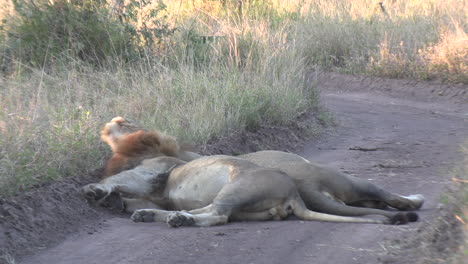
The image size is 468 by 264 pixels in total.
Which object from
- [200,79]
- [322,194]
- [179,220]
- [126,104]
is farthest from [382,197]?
[200,79]

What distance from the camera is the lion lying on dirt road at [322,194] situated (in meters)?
5.83

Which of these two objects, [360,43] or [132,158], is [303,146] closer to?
[132,158]

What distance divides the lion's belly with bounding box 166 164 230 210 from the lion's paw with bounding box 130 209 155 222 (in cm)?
38

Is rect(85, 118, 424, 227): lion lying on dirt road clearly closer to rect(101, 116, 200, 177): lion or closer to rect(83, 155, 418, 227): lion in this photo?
rect(83, 155, 418, 227): lion

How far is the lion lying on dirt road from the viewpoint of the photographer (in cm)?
583

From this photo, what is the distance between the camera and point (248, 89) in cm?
990

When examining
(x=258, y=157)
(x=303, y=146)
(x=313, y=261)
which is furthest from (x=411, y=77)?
(x=313, y=261)

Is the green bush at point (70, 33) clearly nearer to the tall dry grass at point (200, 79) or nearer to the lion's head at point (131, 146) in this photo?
the tall dry grass at point (200, 79)

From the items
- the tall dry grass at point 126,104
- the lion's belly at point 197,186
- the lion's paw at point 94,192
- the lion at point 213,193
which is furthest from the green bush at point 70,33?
the lion's belly at point 197,186

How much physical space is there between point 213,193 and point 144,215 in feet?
1.88

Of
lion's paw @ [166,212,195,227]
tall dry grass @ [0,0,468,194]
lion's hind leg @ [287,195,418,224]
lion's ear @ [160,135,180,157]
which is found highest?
tall dry grass @ [0,0,468,194]

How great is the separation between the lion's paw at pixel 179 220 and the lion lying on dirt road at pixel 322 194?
0.40 m

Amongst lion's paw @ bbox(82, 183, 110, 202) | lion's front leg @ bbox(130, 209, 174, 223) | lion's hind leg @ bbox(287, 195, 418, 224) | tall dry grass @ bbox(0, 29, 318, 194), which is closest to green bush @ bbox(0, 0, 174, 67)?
tall dry grass @ bbox(0, 29, 318, 194)

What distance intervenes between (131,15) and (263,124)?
2887 millimetres
